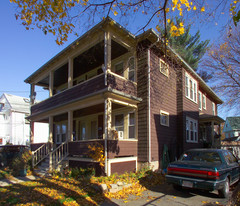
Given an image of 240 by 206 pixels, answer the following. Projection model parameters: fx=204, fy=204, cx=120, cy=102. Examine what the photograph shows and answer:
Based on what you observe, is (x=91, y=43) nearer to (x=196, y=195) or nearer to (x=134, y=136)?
(x=134, y=136)

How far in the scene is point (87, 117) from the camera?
15.4 meters

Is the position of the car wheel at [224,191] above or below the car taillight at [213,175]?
below

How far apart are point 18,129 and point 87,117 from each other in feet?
66.6

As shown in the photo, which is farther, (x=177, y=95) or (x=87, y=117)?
(x=87, y=117)

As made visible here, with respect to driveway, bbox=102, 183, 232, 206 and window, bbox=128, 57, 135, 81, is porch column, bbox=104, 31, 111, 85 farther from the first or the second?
driveway, bbox=102, 183, 232, 206

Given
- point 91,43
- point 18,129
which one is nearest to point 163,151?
point 91,43

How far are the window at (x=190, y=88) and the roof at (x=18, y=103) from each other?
25882 millimetres

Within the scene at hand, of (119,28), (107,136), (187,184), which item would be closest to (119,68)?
(119,28)

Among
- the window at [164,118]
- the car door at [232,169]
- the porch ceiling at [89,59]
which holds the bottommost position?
the car door at [232,169]

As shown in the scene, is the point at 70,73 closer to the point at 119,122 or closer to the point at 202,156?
the point at 119,122

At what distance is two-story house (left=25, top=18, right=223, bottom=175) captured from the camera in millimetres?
9898

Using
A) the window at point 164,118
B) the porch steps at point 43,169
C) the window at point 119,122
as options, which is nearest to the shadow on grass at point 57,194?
the porch steps at point 43,169

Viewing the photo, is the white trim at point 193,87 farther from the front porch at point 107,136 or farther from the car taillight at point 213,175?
the car taillight at point 213,175

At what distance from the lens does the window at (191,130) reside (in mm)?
14797
